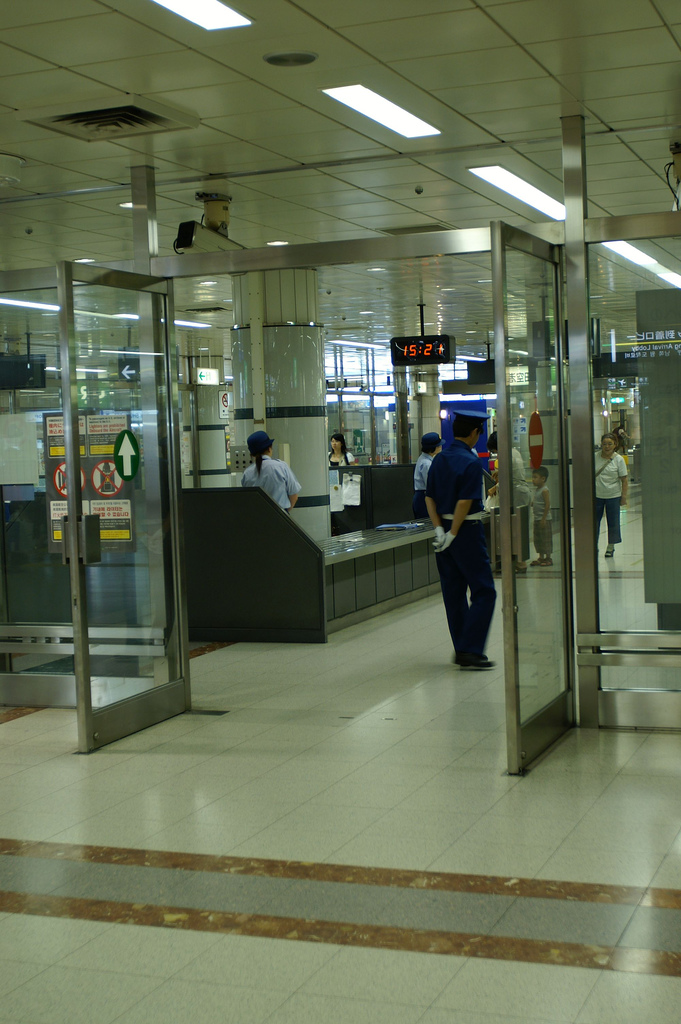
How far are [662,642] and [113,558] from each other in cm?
293

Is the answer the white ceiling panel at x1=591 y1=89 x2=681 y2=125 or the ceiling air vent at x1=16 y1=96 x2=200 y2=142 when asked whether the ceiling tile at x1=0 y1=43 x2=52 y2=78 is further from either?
the white ceiling panel at x1=591 y1=89 x2=681 y2=125

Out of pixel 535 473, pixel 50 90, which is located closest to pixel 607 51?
pixel 535 473

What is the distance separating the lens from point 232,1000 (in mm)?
2893

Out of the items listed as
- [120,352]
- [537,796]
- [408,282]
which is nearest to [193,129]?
[120,352]

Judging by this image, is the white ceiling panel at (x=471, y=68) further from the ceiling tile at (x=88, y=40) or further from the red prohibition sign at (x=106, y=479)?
the red prohibition sign at (x=106, y=479)

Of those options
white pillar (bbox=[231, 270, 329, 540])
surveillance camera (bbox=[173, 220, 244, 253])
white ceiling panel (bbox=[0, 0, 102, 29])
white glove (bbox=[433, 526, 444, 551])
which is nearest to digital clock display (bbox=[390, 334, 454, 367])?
white pillar (bbox=[231, 270, 329, 540])

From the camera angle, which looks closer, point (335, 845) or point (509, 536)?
point (335, 845)

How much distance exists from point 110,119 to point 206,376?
54.5 feet

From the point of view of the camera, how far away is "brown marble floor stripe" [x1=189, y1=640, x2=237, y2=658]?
311 inches

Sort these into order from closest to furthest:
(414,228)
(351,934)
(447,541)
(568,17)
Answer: (351,934)
(568,17)
(447,541)
(414,228)

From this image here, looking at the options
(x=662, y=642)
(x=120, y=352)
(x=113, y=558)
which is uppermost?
(x=120, y=352)

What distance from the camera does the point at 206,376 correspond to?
2177 centimetres

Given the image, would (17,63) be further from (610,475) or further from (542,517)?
(610,475)

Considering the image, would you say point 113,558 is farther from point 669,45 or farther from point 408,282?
point 408,282
